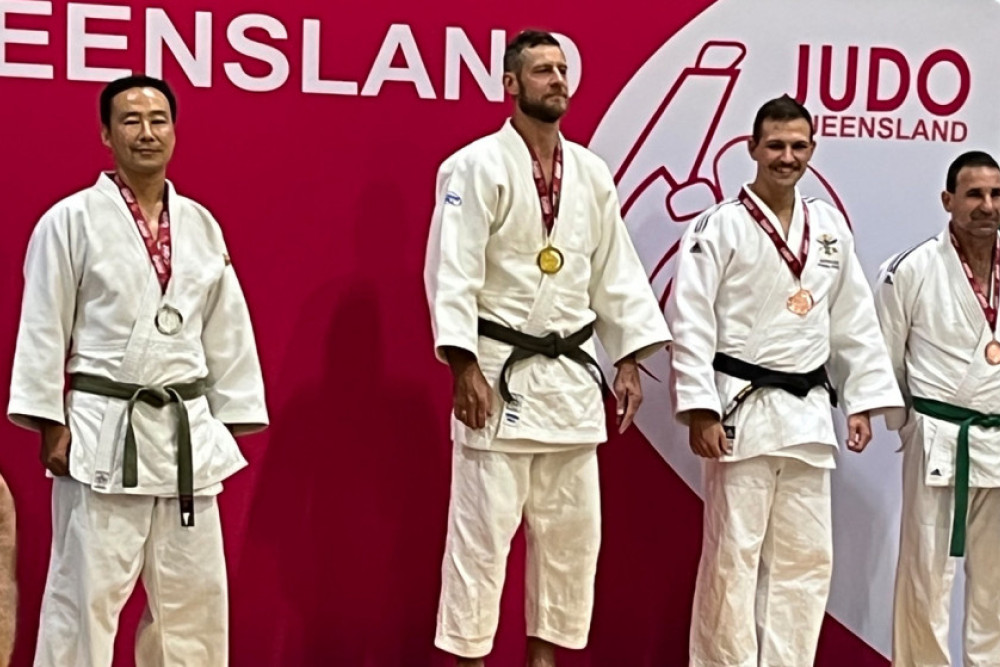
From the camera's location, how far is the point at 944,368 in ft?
12.3

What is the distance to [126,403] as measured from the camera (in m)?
3.04

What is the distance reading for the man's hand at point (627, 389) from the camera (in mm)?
3459

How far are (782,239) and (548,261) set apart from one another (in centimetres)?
70

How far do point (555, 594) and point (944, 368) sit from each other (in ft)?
4.30

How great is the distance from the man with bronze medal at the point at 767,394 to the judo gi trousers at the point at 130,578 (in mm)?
1337

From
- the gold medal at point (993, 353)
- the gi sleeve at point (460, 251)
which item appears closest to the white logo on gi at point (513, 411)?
the gi sleeve at point (460, 251)

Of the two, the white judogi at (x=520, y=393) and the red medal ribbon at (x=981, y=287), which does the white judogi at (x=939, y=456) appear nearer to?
the red medal ribbon at (x=981, y=287)

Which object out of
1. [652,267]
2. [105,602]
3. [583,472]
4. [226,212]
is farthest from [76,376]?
[652,267]

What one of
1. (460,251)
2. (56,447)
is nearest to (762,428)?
(460,251)

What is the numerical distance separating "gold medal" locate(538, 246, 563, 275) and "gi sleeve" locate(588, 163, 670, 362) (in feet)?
0.57

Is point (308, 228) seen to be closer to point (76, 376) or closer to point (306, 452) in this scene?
point (306, 452)

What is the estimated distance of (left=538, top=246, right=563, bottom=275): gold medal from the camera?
339 cm

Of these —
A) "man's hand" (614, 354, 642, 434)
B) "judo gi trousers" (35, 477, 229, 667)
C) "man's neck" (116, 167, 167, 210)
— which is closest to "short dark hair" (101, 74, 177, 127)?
"man's neck" (116, 167, 167, 210)

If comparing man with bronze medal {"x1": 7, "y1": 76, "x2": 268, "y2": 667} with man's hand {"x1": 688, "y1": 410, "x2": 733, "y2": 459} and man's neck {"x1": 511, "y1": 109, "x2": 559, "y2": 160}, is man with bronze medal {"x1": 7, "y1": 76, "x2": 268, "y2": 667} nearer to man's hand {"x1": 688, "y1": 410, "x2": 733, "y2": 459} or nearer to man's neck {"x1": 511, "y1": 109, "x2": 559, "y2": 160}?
man's neck {"x1": 511, "y1": 109, "x2": 559, "y2": 160}
